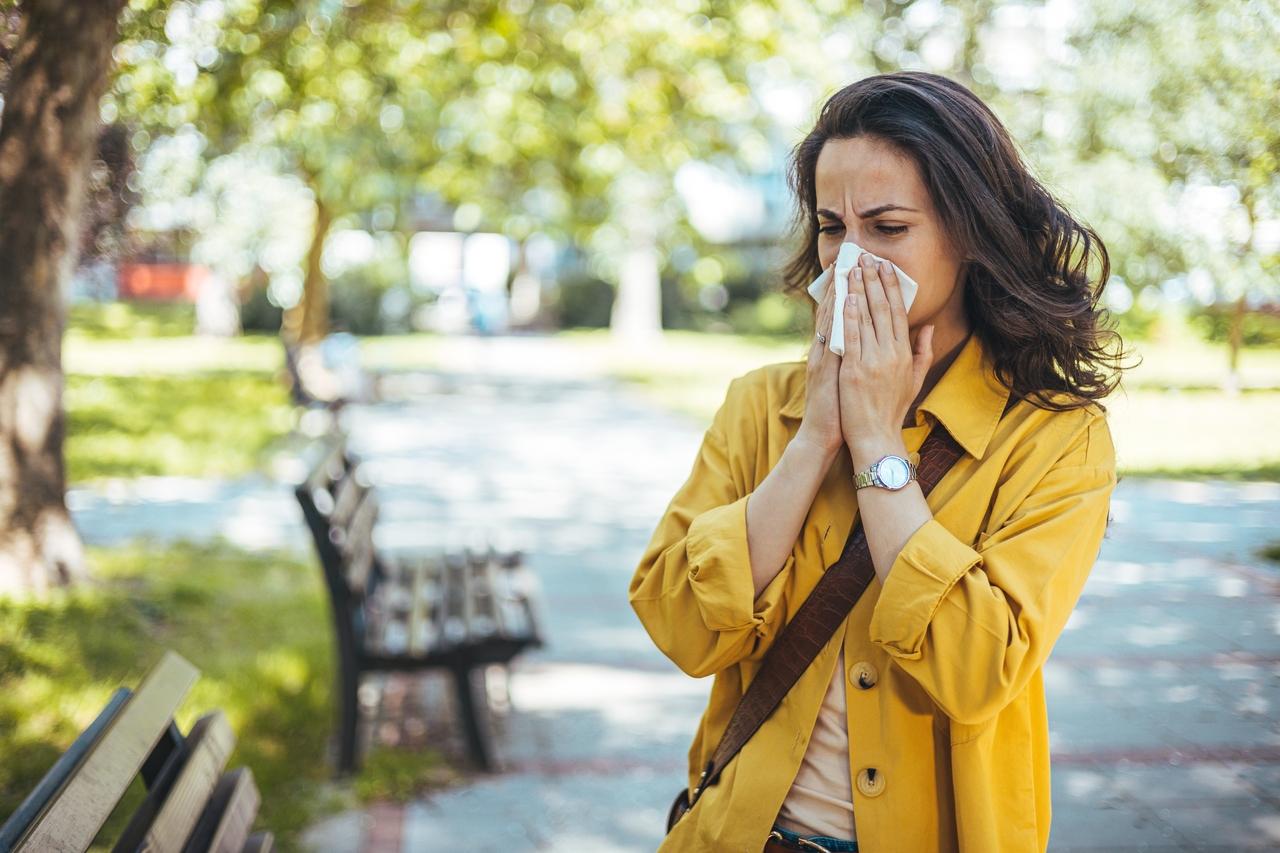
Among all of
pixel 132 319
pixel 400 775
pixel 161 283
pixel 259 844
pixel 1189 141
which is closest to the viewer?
pixel 259 844

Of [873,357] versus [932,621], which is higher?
[873,357]

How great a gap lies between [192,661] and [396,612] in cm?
96

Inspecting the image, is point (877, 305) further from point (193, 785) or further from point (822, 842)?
point (193, 785)

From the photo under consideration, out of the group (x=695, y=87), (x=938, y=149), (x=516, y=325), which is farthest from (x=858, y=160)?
(x=516, y=325)

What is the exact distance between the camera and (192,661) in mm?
5133

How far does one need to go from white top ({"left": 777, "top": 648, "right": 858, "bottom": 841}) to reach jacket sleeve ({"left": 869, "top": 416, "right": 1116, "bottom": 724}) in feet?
0.52

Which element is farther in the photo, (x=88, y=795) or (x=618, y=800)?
(x=618, y=800)

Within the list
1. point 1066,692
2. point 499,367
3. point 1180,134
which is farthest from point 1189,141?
point 499,367

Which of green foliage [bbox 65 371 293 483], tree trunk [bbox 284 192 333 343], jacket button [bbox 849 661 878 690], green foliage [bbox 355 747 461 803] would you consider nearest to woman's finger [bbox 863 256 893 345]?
jacket button [bbox 849 661 878 690]

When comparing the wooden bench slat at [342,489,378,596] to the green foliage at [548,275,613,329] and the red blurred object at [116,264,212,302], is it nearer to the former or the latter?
the green foliage at [548,275,613,329]

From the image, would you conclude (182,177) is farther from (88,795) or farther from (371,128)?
(88,795)

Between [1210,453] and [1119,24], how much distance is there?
1264mm

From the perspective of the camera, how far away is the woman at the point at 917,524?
1777 millimetres

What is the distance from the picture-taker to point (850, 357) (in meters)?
1.89
